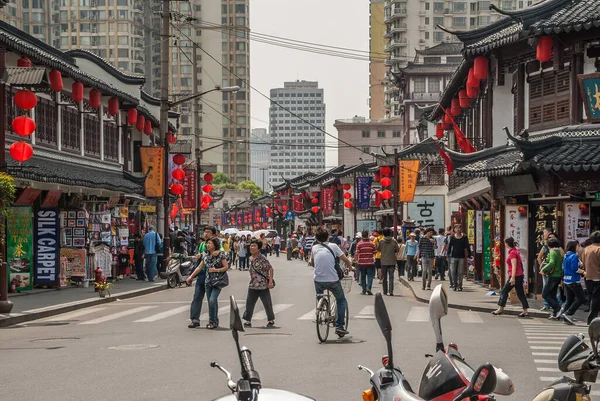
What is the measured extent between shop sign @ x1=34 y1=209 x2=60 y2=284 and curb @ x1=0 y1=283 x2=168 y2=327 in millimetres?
2549

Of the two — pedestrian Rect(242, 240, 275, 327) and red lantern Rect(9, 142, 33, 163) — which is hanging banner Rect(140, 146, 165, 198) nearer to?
red lantern Rect(9, 142, 33, 163)

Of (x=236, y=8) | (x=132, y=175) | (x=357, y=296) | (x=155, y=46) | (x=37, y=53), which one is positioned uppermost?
(x=236, y=8)

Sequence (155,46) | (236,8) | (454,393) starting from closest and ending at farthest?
1. (454,393)
2. (155,46)
3. (236,8)

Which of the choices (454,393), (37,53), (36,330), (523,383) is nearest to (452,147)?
(37,53)

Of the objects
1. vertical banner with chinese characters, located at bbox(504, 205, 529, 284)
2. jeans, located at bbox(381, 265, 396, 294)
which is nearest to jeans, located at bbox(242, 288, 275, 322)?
→ vertical banner with chinese characters, located at bbox(504, 205, 529, 284)

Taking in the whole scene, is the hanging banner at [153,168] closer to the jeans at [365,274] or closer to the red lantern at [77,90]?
the red lantern at [77,90]

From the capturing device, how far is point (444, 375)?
5609 mm

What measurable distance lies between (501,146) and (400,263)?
1007 cm

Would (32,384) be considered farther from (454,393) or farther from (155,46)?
(155,46)

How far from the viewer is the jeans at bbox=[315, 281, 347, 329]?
56.2 ft

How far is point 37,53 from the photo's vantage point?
27.2m

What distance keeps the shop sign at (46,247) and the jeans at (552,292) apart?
1530cm

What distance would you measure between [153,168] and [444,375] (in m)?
35.9

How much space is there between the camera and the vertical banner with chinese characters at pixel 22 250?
28.9m
